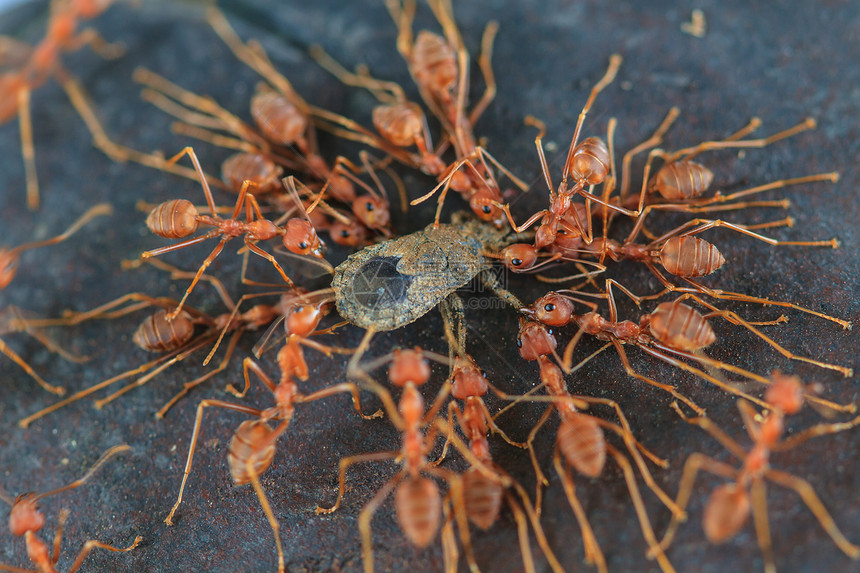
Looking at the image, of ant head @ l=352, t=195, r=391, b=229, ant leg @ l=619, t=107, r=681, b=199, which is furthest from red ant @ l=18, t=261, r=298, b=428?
ant leg @ l=619, t=107, r=681, b=199

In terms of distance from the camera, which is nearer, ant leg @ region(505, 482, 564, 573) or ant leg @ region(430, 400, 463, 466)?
ant leg @ region(505, 482, 564, 573)

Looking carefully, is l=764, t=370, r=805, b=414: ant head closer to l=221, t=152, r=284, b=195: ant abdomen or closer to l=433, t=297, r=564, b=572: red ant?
l=433, t=297, r=564, b=572: red ant

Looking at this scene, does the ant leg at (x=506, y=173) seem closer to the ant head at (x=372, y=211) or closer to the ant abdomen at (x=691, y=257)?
the ant head at (x=372, y=211)

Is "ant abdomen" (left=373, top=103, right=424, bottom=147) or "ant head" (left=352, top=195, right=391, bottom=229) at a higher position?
"ant abdomen" (left=373, top=103, right=424, bottom=147)

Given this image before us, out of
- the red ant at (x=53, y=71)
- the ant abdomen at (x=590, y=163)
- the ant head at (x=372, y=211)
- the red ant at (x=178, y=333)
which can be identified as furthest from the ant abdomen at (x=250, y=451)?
the red ant at (x=53, y=71)

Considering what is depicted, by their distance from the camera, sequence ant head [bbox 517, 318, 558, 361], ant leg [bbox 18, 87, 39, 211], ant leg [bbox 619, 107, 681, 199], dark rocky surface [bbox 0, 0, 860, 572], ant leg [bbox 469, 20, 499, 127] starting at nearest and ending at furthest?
dark rocky surface [bbox 0, 0, 860, 572], ant head [bbox 517, 318, 558, 361], ant leg [bbox 619, 107, 681, 199], ant leg [bbox 469, 20, 499, 127], ant leg [bbox 18, 87, 39, 211]

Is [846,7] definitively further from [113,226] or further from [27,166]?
[27,166]

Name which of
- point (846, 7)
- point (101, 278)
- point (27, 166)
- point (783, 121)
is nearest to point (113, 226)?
point (101, 278)
